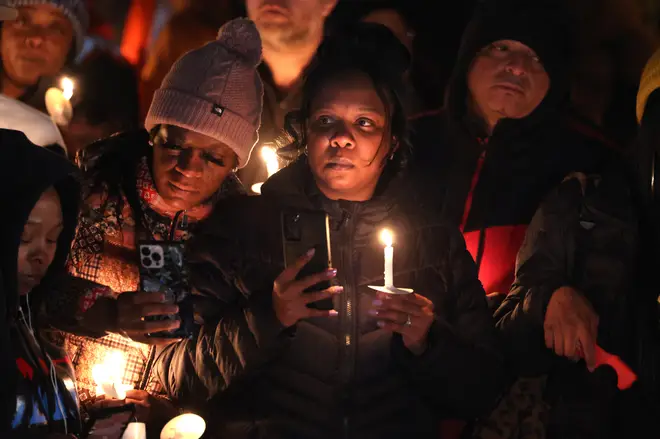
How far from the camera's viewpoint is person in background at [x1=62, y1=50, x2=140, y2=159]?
4156 millimetres

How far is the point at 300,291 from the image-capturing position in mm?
2301

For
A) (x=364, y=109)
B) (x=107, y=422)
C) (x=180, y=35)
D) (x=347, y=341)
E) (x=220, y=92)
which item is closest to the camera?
(x=107, y=422)

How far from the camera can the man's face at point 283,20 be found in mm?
4062

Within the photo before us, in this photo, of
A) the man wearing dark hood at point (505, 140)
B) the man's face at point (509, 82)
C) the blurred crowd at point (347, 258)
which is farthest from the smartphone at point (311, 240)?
the man's face at point (509, 82)

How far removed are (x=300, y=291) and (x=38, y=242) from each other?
2.96 ft

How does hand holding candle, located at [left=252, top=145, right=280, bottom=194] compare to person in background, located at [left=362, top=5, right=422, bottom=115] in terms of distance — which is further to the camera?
person in background, located at [left=362, top=5, right=422, bottom=115]

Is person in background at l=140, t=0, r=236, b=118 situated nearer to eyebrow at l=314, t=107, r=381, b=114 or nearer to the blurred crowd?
the blurred crowd

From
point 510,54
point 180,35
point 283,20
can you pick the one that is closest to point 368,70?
point 510,54

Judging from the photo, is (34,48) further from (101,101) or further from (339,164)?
(339,164)

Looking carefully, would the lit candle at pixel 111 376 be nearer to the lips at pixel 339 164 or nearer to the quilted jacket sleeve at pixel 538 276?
the lips at pixel 339 164

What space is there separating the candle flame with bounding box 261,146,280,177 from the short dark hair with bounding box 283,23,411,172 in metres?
0.28

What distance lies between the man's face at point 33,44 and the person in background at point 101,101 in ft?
0.69

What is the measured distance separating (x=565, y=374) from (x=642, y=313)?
0.46 m

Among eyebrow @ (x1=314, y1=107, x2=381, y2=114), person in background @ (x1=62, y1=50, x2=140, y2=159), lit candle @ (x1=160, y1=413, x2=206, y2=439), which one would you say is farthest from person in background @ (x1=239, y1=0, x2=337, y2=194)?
lit candle @ (x1=160, y1=413, x2=206, y2=439)
